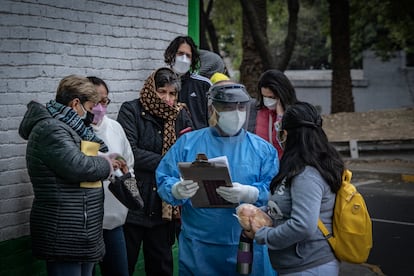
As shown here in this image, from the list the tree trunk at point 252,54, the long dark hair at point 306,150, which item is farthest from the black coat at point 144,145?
the tree trunk at point 252,54

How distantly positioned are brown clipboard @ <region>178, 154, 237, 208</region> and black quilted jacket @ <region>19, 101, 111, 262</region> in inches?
26.3

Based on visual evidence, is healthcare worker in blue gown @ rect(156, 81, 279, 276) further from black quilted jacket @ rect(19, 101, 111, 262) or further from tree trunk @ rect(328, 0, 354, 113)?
tree trunk @ rect(328, 0, 354, 113)

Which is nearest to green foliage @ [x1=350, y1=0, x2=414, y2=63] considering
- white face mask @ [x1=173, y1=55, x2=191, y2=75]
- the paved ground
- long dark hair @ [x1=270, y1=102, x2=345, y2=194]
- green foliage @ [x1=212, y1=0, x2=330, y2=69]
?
green foliage @ [x1=212, y1=0, x2=330, y2=69]

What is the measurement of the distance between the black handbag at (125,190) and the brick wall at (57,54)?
787mm

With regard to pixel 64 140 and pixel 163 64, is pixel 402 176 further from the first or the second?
pixel 64 140

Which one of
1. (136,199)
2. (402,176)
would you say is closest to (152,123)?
(136,199)

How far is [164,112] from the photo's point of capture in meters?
5.28

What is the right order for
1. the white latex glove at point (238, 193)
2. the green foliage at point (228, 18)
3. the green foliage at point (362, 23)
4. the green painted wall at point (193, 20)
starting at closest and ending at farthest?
the white latex glove at point (238, 193), the green painted wall at point (193, 20), the green foliage at point (362, 23), the green foliage at point (228, 18)

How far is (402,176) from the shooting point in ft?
46.6

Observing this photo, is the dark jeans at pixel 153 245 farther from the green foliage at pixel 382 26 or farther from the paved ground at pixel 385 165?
the green foliage at pixel 382 26

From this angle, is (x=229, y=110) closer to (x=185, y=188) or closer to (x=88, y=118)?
(x=185, y=188)

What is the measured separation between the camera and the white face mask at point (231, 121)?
4.08 metres

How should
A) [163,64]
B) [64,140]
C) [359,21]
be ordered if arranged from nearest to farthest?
1. [64,140]
2. [163,64]
3. [359,21]

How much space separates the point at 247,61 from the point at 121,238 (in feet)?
39.8
